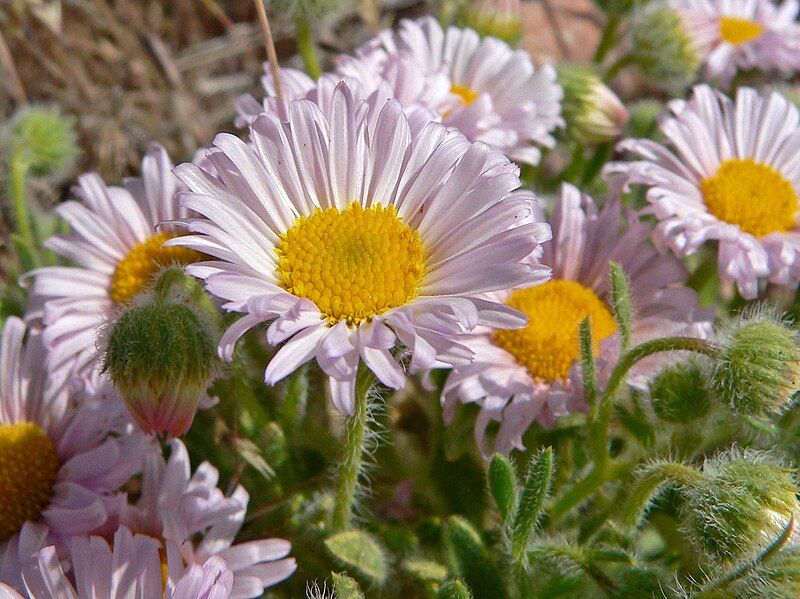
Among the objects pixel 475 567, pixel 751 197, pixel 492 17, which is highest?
pixel 492 17

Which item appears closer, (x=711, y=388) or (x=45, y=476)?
(x=711, y=388)

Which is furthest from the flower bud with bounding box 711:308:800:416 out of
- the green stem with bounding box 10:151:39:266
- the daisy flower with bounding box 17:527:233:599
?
the green stem with bounding box 10:151:39:266

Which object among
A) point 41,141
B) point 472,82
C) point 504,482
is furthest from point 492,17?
point 504,482

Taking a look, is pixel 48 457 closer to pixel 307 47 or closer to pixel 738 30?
pixel 307 47

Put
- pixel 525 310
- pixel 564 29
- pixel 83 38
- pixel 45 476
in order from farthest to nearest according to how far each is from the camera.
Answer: pixel 564 29
pixel 83 38
pixel 525 310
pixel 45 476

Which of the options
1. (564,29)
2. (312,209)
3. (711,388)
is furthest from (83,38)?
(711,388)

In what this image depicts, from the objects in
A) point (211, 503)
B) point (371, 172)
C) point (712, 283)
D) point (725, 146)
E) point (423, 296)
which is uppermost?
point (371, 172)

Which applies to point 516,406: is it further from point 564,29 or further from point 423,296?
point 564,29
